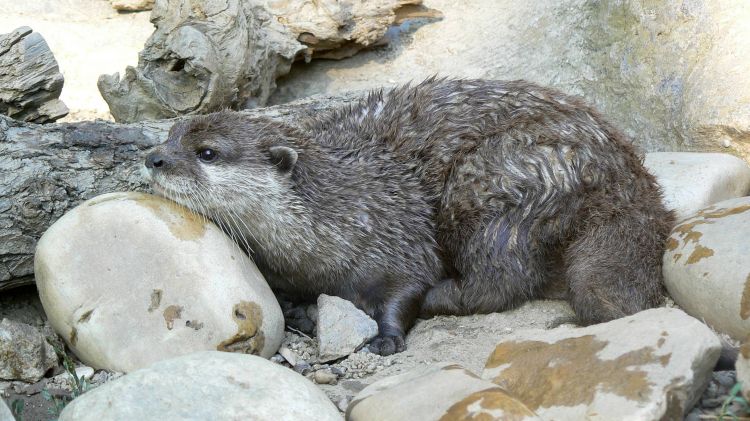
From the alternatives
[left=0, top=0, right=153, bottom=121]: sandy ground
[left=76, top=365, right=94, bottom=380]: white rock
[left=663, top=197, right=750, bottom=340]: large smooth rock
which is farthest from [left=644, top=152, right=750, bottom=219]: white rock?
[left=0, top=0, right=153, bottom=121]: sandy ground

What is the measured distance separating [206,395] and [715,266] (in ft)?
6.71

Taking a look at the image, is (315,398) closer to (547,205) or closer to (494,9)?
(547,205)

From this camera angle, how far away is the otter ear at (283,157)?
3938 millimetres

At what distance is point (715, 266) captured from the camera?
3465 mm

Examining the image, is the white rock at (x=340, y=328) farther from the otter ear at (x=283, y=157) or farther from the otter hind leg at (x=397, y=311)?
the otter ear at (x=283, y=157)

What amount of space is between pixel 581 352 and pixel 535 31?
162 inches

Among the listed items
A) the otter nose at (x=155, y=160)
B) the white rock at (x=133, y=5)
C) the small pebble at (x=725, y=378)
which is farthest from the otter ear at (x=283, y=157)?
the white rock at (x=133, y=5)

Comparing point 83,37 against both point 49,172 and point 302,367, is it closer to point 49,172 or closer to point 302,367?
point 49,172

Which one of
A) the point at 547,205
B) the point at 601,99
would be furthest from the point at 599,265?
the point at 601,99

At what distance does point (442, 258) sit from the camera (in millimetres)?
4301

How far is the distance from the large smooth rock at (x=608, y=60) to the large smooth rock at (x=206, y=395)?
3161mm

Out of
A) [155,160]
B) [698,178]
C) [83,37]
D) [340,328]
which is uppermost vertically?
[698,178]

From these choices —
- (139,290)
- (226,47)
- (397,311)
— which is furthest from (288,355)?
(226,47)

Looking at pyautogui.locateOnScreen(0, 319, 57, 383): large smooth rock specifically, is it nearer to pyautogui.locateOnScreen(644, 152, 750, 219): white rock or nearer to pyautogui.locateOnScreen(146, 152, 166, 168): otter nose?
pyautogui.locateOnScreen(146, 152, 166, 168): otter nose
